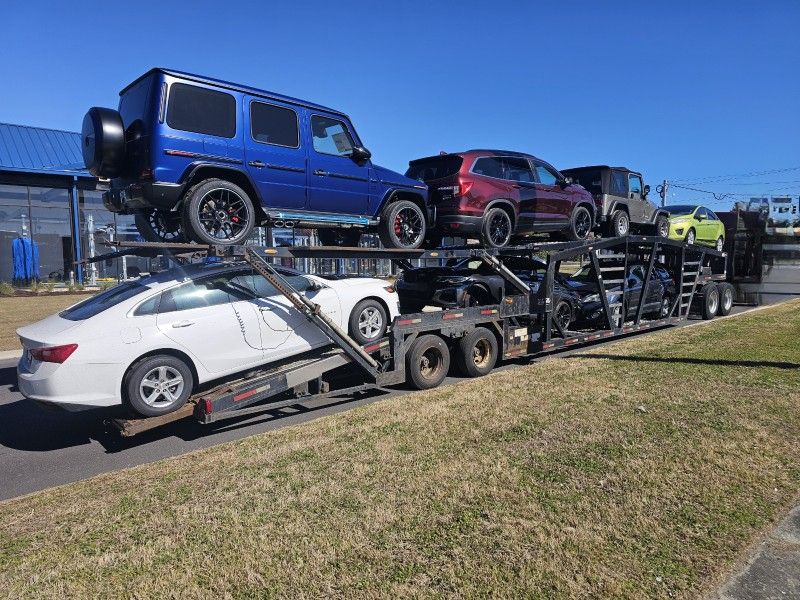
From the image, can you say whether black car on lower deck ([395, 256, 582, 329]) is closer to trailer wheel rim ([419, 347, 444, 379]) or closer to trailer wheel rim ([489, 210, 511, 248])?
trailer wheel rim ([489, 210, 511, 248])

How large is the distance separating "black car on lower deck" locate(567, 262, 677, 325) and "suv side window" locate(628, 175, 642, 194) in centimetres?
170

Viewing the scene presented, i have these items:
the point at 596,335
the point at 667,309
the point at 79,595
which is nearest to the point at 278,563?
the point at 79,595

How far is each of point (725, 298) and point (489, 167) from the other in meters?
9.16

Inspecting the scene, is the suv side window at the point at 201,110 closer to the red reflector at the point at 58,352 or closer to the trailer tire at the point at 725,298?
the red reflector at the point at 58,352

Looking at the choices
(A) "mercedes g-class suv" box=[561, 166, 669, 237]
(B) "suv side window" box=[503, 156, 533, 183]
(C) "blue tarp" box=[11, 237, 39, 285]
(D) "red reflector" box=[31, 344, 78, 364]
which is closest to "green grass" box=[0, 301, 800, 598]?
(D) "red reflector" box=[31, 344, 78, 364]

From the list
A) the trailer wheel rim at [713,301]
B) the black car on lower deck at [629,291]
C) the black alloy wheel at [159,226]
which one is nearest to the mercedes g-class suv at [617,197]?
the black car on lower deck at [629,291]

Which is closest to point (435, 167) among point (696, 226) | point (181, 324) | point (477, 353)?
point (477, 353)

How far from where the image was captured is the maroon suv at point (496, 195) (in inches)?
326

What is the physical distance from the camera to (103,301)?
225 inches

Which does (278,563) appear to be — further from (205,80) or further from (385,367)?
(205,80)

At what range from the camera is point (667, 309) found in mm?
12438

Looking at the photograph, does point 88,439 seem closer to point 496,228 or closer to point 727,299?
point 496,228

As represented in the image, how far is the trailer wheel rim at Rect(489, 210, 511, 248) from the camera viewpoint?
8.70 m

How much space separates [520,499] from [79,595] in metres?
2.65
